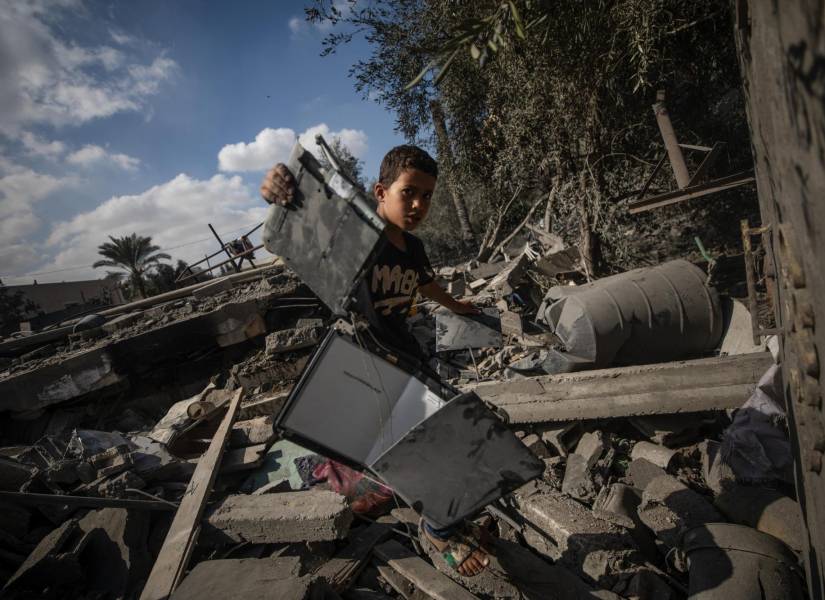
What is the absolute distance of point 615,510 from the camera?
233cm

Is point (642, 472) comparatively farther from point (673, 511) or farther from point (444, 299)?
point (444, 299)

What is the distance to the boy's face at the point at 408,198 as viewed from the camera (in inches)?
75.1

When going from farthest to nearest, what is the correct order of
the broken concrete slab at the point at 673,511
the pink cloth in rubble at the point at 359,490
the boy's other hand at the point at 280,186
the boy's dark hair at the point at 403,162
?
the pink cloth in rubble at the point at 359,490
the broken concrete slab at the point at 673,511
the boy's dark hair at the point at 403,162
the boy's other hand at the point at 280,186

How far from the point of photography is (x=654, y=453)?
2.78m

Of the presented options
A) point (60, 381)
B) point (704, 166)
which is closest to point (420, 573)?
point (704, 166)

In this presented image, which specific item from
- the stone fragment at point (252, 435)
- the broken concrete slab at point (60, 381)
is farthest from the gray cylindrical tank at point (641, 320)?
the broken concrete slab at point (60, 381)

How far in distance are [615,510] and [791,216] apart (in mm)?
2174

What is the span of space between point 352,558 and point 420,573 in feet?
1.56

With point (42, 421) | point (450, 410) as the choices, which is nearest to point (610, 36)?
point (450, 410)

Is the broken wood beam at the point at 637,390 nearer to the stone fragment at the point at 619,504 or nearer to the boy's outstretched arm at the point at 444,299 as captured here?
the stone fragment at the point at 619,504

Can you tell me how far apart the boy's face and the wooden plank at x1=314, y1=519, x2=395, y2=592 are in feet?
6.71

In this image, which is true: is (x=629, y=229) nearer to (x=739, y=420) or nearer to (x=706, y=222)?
(x=706, y=222)

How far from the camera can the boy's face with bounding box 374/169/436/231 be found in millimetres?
1907

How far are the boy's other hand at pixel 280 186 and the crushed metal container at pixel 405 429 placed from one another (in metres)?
0.65
